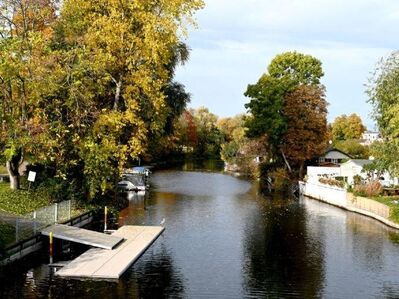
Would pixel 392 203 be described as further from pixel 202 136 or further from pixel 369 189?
pixel 202 136

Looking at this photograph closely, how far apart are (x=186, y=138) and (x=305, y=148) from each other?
7710 centimetres

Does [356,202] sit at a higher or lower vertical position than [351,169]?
lower

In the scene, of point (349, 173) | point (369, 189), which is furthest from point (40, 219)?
point (349, 173)

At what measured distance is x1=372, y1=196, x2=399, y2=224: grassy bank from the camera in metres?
37.8

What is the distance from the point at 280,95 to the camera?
69062 millimetres

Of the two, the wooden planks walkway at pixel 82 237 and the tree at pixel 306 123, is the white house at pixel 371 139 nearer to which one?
the tree at pixel 306 123

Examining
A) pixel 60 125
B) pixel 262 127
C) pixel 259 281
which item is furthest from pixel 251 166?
pixel 259 281

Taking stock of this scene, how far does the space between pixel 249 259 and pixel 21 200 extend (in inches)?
542

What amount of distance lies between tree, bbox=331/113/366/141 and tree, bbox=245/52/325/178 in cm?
6008

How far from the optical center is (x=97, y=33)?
32.7 meters

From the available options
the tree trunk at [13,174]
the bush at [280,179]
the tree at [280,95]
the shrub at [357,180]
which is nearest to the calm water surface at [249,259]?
the shrub at [357,180]

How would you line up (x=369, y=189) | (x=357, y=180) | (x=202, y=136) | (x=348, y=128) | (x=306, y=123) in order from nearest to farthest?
1. (x=369, y=189)
2. (x=357, y=180)
3. (x=306, y=123)
4. (x=348, y=128)
5. (x=202, y=136)

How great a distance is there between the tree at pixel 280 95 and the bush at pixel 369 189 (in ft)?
68.1

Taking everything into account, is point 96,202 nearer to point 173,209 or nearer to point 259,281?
point 173,209
